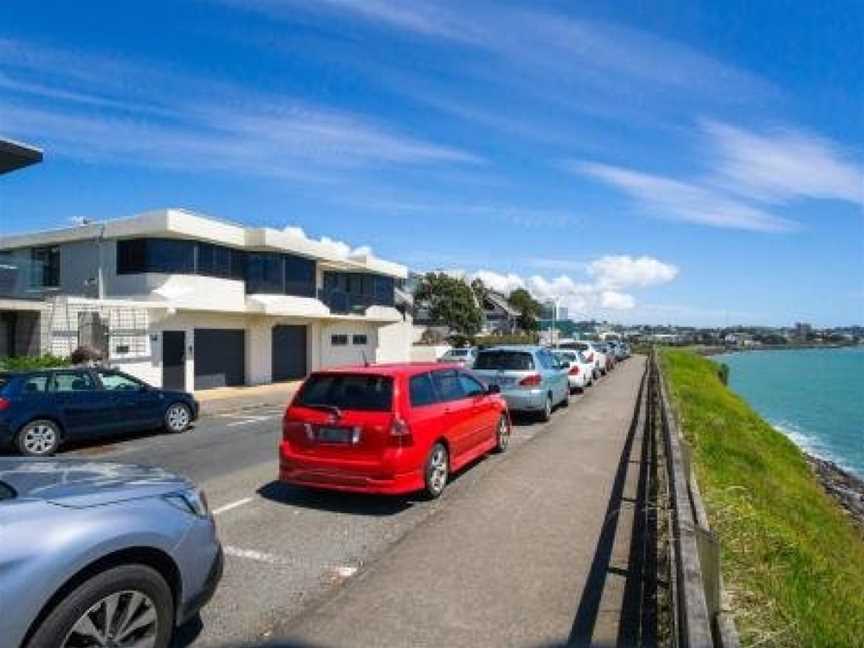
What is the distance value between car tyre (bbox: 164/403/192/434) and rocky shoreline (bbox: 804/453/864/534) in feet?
49.7

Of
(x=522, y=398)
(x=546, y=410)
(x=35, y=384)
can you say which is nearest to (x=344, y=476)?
(x=35, y=384)

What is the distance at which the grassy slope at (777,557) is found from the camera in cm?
512

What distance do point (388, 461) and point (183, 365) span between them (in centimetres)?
1909

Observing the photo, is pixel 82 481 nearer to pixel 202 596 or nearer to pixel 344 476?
pixel 202 596

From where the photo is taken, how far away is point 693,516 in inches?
224

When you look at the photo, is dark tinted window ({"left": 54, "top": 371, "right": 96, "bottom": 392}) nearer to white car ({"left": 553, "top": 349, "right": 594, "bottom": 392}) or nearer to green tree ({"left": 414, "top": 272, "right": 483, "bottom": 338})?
white car ({"left": 553, "top": 349, "right": 594, "bottom": 392})

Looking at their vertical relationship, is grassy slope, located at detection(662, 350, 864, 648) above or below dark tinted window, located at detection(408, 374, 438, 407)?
below

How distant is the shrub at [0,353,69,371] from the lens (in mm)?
18317

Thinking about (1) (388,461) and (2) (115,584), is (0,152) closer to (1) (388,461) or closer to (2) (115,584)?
(1) (388,461)

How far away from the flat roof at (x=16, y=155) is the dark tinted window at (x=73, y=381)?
13.5 ft

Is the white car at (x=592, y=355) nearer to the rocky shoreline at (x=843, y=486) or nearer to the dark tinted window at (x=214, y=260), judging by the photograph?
the rocky shoreline at (x=843, y=486)

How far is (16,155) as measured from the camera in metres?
9.60

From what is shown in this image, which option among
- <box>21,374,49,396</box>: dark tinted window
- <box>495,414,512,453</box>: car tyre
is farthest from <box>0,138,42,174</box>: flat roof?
<box>495,414,512,453</box>: car tyre

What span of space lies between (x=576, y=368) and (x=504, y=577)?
19.8m
